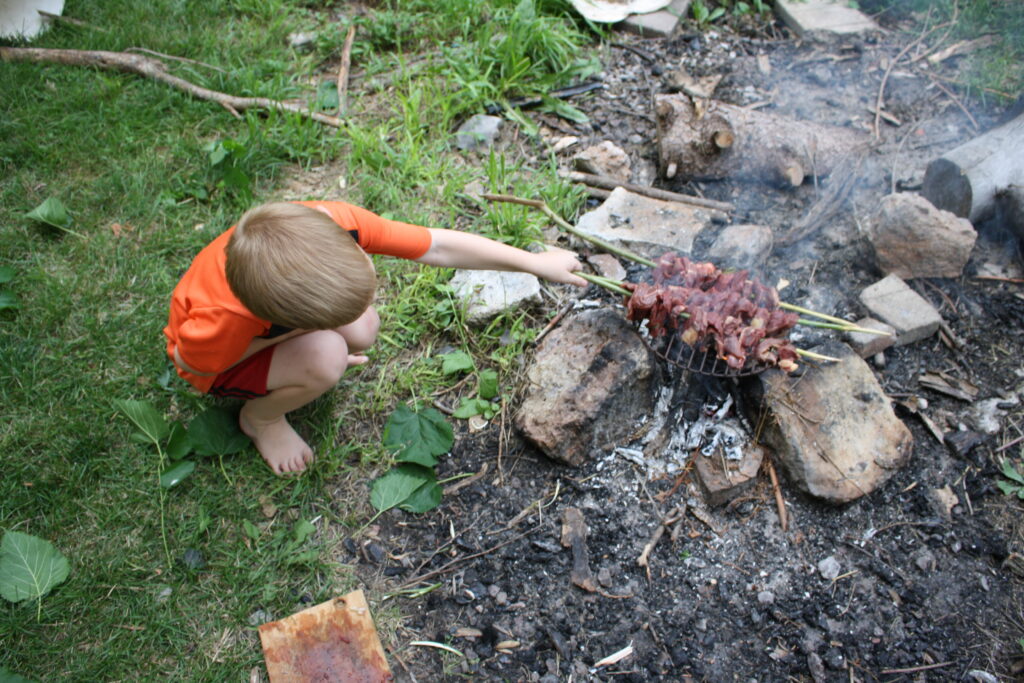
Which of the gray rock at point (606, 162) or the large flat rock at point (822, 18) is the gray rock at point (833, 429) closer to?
the gray rock at point (606, 162)

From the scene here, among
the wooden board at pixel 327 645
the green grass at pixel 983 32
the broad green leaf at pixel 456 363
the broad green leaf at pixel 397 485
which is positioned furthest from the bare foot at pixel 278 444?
the green grass at pixel 983 32

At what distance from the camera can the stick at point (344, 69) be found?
4.16m

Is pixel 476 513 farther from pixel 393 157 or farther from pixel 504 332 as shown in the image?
pixel 393 157

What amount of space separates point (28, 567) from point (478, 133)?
114 inches

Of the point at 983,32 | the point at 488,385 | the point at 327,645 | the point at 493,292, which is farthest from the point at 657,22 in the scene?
the point at 327,645

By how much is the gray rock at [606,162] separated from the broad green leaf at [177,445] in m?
2.40

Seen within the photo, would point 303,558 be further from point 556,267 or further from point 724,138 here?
point 724,138

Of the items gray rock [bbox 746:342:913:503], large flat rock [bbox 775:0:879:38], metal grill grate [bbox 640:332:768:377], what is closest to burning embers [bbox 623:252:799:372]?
metal grill grate [bbox 640:332:768:377]

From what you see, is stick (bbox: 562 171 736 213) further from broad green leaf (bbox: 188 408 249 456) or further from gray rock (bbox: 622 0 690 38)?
broad green leaf (bbox: 188 408 249 456)

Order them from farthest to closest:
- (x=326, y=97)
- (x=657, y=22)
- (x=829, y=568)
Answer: (x=657, y=22)
(x=326, y=97)
(x=829, y=568)

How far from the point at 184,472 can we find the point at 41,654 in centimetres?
72

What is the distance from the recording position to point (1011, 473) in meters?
2.57

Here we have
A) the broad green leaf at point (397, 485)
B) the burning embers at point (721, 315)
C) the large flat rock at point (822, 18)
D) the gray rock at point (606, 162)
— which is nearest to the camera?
the burning embers at point (721, 315)

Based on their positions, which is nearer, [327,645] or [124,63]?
[327,645]
